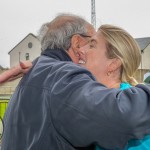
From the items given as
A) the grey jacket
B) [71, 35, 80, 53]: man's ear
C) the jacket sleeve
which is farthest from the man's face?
the jacket sleeve

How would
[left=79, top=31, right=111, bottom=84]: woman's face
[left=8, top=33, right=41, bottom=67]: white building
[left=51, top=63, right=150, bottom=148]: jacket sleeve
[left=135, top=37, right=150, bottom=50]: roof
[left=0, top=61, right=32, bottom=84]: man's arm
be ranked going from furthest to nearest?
[left=8, top=33, right=41, bottom=67]: white building < [left=135, top=37, right=150, bottom=50]: roof < [left=79, top=31, right=111, bottom=84]: woman's face < [left=0, top=61, right=32, bottom=84]: man's arm < [left=51, top=63, right=150, bottom=148]: jacket sleeve

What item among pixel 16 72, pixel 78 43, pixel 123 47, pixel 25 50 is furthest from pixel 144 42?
pixel 16 72

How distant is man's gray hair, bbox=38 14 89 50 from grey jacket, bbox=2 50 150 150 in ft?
0.65

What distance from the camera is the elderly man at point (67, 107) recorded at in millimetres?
1903

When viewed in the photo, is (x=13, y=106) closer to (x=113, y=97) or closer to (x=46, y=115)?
(x=46, y=115)

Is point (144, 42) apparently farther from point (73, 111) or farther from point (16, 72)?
point (73, 111)

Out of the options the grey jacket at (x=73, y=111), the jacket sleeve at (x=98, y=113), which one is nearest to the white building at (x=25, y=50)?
the grey jacket at (x=73, y=111)

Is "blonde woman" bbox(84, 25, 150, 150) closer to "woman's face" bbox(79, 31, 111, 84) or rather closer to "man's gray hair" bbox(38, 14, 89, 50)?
"woman's face" bbox(79, 31, 111, 84)

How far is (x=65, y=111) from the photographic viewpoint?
198cm

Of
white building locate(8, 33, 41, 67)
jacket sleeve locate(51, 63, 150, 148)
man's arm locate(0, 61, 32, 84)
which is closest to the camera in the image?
jacket sleeve locate(51, 63, 150, 148)

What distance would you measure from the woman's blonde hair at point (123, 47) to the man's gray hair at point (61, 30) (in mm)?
173

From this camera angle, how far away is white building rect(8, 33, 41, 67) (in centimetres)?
6159

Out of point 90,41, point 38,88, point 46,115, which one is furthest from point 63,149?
point 90,41

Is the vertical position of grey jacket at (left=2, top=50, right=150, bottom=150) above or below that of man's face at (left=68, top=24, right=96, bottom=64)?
below
